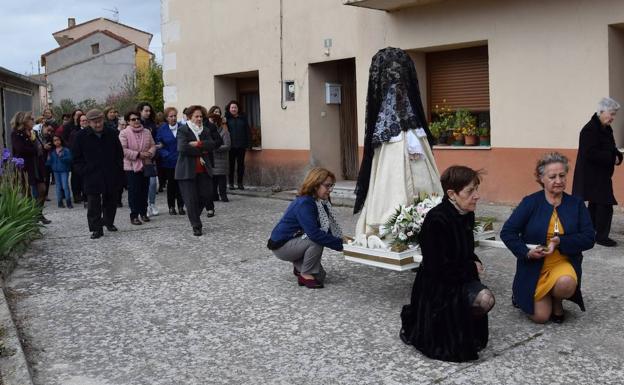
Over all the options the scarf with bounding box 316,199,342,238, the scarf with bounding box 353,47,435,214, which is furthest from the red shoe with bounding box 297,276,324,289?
the scarf with bounding box 353,47,435,214

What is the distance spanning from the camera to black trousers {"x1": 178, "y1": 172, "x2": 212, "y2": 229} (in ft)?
30.8

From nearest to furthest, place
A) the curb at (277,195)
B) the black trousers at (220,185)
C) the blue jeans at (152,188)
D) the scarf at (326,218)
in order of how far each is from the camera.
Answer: the scarf at (326,218) → the blue jeans at (152,188) → the curb at (277,195) → the black trousers at (220,185)

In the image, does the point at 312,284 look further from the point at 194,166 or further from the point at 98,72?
the point at 98,72

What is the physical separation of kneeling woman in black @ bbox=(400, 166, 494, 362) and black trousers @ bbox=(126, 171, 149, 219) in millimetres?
6761

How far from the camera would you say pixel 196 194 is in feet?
31.6

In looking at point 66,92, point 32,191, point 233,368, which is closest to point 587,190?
point 233,368

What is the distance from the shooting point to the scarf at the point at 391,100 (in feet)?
20.2

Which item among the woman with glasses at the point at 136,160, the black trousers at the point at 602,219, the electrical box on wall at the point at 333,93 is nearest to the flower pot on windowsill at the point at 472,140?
the electrical box on wall at the point at 333,93

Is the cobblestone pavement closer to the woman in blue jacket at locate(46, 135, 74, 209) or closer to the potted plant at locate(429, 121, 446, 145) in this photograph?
the potted plant at locate(429, 121, 446, 145)

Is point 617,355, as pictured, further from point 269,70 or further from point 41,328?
point 269,70

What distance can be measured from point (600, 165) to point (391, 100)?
110 inches

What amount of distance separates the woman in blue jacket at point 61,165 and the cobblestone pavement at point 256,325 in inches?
188

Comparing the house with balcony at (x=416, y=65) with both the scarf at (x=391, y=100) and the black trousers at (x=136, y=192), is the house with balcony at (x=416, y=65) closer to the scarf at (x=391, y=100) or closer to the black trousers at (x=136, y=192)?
the black trousers at (x=136, y=192)

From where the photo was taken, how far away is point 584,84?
9.70m
